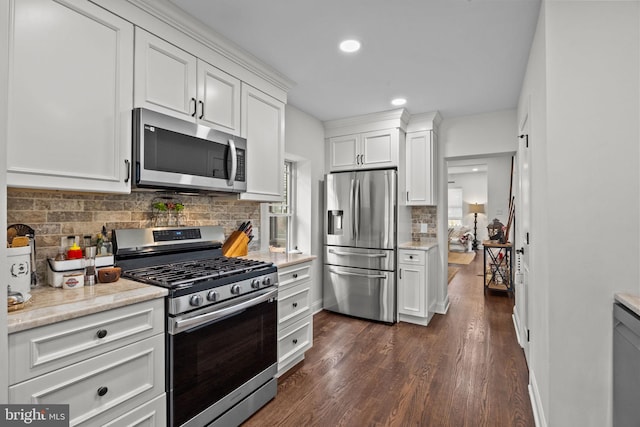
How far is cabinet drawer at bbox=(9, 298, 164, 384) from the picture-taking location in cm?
115

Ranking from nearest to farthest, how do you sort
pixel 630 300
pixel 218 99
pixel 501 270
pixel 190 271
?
1. pixel 630 300
2. pixel 190 271
3. pixel 218 99
4. pixel 501 270

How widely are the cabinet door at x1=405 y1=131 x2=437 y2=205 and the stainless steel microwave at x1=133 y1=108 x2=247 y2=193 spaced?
2318 millimetres

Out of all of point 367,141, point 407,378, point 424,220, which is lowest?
point 407,378

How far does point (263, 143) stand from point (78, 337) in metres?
1.85

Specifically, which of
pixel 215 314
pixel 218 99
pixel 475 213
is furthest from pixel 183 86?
pixel 475 213

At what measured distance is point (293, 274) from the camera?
8.47 ft

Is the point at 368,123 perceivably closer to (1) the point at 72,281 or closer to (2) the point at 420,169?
(2) the point at 420,169

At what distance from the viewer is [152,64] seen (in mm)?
1872

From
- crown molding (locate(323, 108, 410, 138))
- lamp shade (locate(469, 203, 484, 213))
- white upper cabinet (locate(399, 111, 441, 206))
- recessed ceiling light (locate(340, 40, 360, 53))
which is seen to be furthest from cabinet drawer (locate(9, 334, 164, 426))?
lamp shade (locate(469, 203, 484, 213))

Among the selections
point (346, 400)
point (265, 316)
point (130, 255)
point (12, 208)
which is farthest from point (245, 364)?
point (12, 208)

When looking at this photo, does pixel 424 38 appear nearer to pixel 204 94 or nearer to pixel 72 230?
pixel 204 94

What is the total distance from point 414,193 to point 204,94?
276 cm

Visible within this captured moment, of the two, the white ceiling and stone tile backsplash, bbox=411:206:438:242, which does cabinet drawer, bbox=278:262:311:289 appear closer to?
the white ceiling

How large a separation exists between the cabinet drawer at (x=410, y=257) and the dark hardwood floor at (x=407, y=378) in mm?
715
